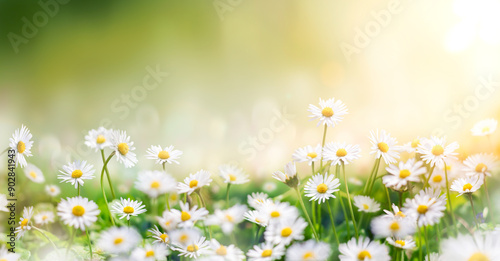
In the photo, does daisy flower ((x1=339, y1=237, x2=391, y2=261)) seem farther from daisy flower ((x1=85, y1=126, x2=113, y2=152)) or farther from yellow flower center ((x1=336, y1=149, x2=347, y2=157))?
daisy flower ((x1=85, y1=126, x2=113, y2=152))

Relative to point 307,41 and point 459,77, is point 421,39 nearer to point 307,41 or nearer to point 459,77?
point 459,77

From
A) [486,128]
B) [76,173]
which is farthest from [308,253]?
[486,128]

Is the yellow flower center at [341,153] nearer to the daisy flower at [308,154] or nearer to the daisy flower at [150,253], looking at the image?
the daisy flower at [308,154]

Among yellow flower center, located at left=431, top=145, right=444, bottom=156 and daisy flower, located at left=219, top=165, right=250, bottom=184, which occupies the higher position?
yellow flower center, located at left=431, top=145, right=444, bottom=156

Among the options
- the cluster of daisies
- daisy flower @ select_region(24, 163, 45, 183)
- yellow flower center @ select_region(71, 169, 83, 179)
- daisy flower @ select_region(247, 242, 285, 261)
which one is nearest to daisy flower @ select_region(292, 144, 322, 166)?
the cluster of daisies

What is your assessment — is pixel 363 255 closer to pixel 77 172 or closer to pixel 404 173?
pixel 404 173

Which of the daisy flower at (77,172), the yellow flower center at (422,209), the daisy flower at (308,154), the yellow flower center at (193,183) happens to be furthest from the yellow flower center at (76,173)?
the yellow flower center at (422,209)
